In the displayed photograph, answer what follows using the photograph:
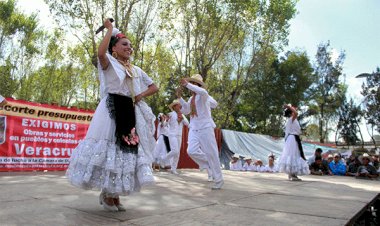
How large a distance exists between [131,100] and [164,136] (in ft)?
22.9

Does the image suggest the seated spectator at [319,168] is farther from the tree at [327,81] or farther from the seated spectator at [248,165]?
the tree at [327,81]

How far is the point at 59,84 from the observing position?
1291 inches

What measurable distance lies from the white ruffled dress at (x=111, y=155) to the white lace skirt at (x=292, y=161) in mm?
6026

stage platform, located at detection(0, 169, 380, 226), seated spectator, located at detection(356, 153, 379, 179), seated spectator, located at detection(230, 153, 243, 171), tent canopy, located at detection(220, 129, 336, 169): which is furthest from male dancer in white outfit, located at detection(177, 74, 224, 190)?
tent canopy, located at detection(220, 129, 336, 169)

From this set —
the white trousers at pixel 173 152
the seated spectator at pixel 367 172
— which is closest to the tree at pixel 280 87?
the seated spectator at pixel 367 172

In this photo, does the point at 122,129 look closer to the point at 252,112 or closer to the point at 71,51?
the point at 71,51

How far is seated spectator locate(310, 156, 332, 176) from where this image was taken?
13.5m

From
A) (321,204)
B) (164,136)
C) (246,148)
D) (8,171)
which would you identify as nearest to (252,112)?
(246,148)

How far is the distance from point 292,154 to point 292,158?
0.11 m

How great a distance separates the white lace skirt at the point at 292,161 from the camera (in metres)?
8.88

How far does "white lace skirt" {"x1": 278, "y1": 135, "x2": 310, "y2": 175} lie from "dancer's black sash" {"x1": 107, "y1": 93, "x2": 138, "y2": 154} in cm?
626

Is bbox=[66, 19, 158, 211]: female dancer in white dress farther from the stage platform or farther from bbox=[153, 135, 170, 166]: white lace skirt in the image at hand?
bbox=[153, 135, 170, 166]: white lace skirt

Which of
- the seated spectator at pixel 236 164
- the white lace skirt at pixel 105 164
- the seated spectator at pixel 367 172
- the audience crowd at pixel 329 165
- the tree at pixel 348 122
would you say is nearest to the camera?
the white lace skirt at pixel 105 164

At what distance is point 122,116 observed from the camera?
138 inches
